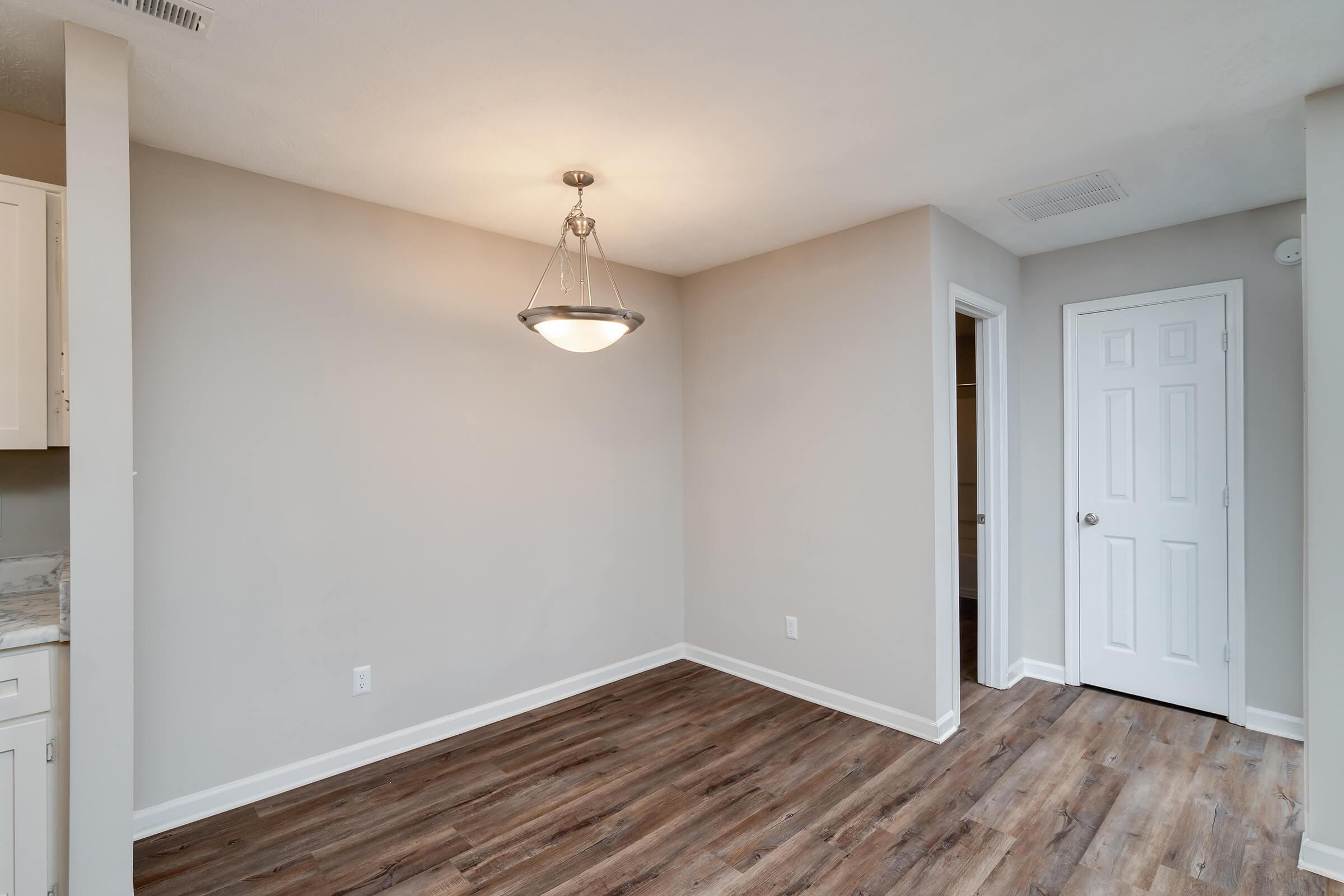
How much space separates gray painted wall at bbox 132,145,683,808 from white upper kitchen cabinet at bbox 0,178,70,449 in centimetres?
42

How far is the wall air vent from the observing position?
1.72 metres

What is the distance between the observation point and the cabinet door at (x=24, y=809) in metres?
1.72

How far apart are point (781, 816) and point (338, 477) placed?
2416 mm

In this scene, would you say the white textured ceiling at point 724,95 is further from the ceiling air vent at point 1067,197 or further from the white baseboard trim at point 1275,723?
the white baseboard trim at point 1275,723

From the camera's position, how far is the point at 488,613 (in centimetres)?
347

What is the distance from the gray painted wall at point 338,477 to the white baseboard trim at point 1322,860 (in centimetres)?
317

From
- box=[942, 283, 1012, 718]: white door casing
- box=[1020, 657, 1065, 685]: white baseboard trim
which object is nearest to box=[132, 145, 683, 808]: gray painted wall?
box=[942, 283, 1012, 718]: white door casing

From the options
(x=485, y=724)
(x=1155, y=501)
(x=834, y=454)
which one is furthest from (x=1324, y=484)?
(x=485, y=724)

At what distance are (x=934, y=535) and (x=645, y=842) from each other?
75.1 inches

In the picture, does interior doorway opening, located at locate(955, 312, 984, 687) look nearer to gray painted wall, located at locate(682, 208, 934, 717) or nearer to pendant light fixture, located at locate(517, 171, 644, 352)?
gray painted wall, located at locate(682, 208, 934, 717)

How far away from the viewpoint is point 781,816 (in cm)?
258

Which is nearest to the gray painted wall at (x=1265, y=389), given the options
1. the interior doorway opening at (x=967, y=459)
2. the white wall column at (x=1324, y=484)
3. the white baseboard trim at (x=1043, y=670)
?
the white baseboard trim at (x=1043, y=670)

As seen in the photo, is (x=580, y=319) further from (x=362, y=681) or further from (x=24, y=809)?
(x=24, y=809)

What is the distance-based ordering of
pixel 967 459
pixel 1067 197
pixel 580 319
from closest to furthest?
pixel 580 319 → pixel 1067 197 → pixel 967 459
